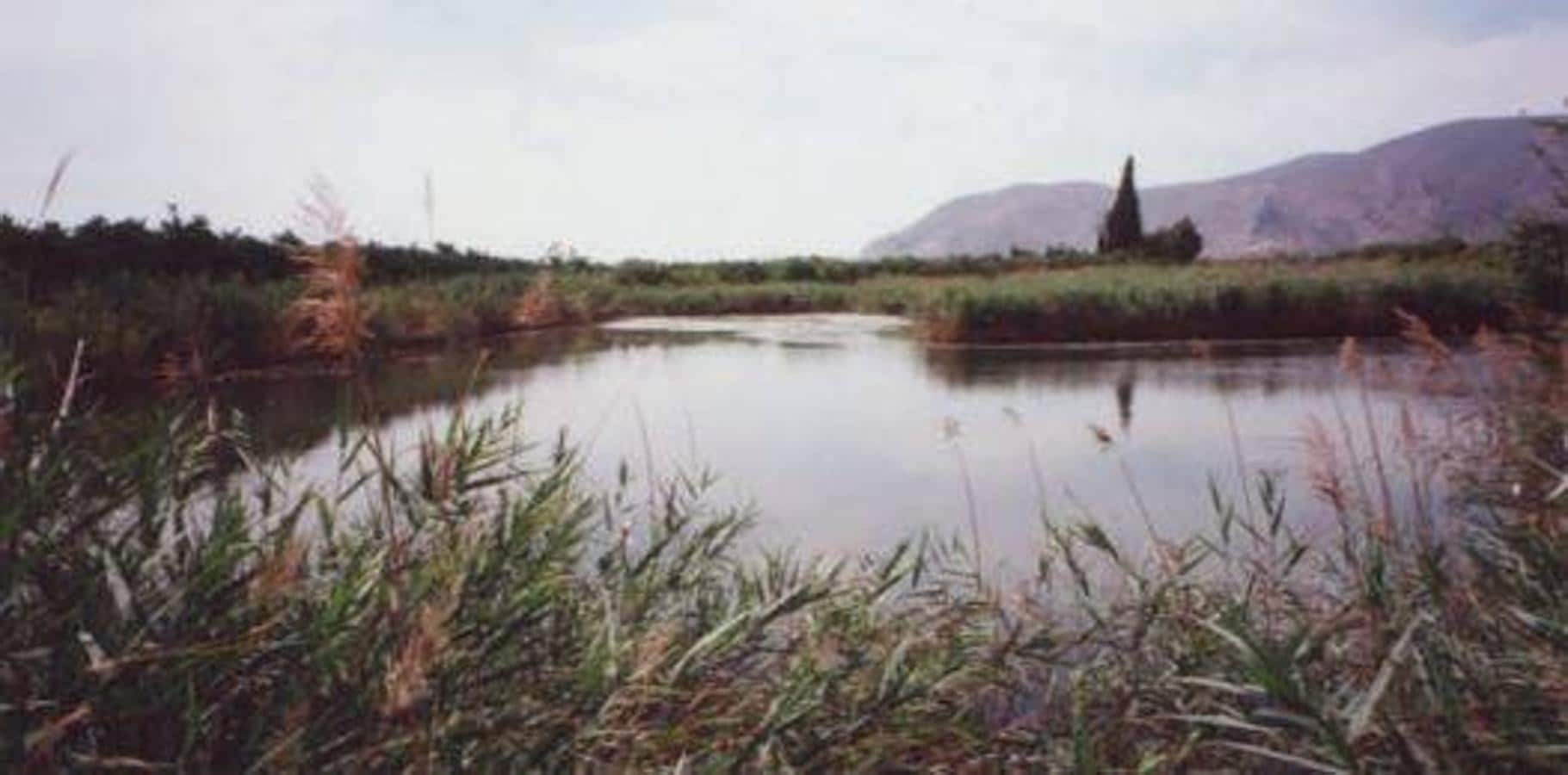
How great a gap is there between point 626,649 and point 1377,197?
10038 cm

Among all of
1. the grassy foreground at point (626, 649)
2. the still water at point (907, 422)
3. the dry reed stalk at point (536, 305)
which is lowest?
the still water at point (907, 422)

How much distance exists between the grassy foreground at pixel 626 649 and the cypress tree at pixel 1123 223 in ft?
124

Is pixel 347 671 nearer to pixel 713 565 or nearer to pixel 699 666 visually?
pixel 699 666

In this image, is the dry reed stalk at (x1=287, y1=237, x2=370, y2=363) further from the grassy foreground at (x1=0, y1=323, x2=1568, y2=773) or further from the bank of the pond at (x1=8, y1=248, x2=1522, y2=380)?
the bank of the pond at (x1=8, y1=248, x2=1522, y2=380)

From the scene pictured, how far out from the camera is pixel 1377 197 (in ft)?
310

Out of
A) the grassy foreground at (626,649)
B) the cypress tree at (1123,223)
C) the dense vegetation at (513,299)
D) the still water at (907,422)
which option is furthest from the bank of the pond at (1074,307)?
the cypress tree at (1123,223)

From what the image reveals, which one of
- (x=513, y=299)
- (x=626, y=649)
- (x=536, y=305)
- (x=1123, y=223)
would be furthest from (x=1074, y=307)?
(x=1123, y=223)

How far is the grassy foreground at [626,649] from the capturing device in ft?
7.85

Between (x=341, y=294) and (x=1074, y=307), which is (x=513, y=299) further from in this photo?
(x=341, y=294)

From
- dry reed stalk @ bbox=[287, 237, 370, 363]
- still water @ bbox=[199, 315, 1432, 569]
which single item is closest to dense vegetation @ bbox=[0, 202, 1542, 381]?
still water @ bbox=[199, 315, 1432, 569]

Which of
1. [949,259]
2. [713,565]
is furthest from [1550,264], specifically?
[949,259]

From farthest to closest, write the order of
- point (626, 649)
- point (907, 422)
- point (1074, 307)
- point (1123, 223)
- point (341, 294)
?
point (1123, 223)
point (1074, 307)
point (907, 422)
point (626, 649)
point (341, 294)

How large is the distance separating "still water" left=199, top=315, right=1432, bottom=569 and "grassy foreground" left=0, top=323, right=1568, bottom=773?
1.43ft

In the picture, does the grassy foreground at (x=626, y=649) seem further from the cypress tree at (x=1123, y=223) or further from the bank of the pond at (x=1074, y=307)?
the cypress tree at (x=1123, y=223)
